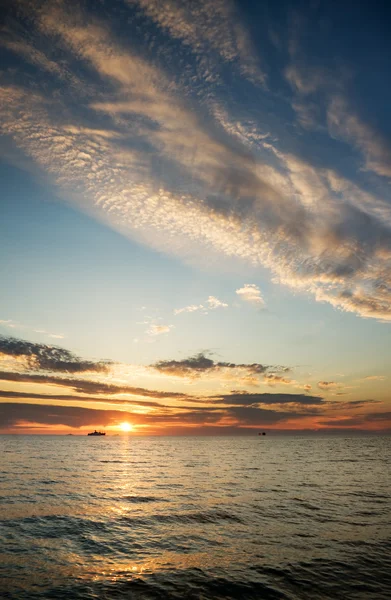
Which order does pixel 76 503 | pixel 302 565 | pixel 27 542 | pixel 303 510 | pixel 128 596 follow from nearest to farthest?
pixel 128 596
pixel 302 565
pixel 27 542
pixel 303 510
pixel 76 503

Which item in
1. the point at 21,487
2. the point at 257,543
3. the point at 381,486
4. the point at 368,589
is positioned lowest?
the point at 21,487

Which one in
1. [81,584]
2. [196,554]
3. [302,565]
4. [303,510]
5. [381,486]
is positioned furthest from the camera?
[381,486]

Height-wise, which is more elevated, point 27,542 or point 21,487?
point 27,542

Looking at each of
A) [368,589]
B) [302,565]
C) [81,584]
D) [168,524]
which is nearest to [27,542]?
[81,584]

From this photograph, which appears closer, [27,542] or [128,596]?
[128,596]

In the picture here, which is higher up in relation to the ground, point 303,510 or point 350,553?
point 350,553

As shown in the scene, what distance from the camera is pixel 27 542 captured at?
68.1ft

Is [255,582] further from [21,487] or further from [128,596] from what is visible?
[21,487]

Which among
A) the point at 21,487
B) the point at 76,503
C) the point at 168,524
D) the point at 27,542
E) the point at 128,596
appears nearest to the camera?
the point at 128,596

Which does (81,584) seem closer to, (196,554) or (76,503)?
(196,554)

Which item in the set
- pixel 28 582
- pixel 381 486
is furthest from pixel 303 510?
pixel 28 582

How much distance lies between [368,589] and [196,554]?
887cm

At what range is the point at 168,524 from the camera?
26031 mm

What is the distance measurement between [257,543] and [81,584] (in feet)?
36.4
